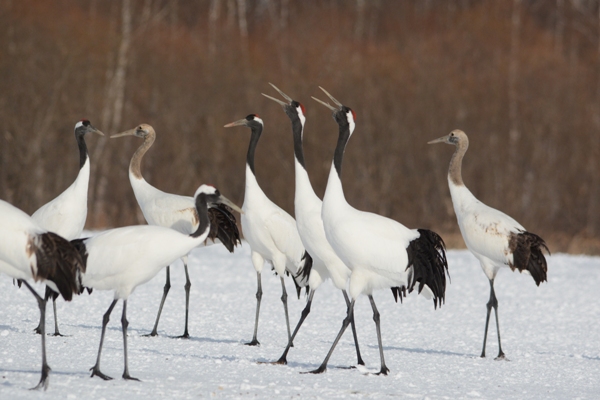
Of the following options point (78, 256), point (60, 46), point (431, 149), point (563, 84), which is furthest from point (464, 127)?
point (78, 256)

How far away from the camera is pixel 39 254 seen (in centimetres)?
501

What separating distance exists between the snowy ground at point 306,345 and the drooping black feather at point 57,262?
56 cm

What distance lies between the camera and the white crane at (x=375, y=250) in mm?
5949

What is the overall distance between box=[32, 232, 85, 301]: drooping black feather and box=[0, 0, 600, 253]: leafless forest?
13.8 metres

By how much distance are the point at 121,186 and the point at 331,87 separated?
539 centimetres

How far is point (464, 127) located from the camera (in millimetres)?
21219

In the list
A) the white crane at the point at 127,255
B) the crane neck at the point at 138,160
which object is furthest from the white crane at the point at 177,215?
the white crane at the point at 127,255

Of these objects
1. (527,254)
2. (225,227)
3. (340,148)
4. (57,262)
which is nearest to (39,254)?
(57,262)

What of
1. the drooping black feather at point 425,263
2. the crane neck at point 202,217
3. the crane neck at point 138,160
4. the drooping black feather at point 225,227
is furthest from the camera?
the crane neck at point 138,160

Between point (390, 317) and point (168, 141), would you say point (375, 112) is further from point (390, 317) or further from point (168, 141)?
point (390, 317)

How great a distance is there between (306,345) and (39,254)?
289cm

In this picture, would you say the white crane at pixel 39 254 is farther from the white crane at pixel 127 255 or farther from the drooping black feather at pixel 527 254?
the drooping black feather at pixel 527 254

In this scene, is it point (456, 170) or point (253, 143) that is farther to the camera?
point (456, 170)

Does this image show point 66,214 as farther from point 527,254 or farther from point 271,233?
point 527,254
